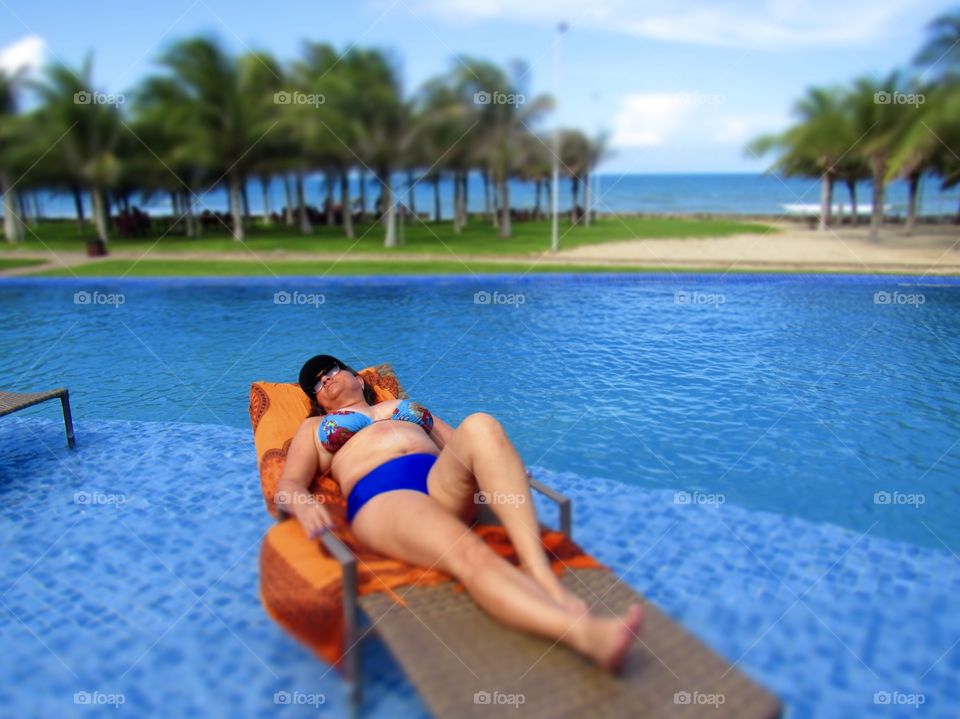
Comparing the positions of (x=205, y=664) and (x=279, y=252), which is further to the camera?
(x=279, y=252)

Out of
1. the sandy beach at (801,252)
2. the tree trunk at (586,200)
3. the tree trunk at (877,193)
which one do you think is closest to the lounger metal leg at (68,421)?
the sandy beach at (801,252)

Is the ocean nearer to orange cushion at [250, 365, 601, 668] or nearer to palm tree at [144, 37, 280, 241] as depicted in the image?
palm tree at [144, 37, 280, 241]

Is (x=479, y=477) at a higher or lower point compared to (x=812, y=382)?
higher

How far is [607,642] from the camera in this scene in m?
2.08

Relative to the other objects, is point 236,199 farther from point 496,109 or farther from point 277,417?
point 277,417

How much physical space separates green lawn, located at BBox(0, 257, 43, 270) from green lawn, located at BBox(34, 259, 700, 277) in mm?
1389

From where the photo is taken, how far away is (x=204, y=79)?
21.0 metres

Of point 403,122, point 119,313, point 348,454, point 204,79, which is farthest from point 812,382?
point 204,79

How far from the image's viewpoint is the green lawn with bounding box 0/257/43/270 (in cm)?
1529

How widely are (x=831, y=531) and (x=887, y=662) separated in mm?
1241

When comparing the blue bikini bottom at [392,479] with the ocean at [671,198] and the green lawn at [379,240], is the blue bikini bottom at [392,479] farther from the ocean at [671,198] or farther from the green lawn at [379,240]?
the ocean at [671,198]

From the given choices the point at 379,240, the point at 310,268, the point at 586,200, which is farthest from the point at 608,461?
the point at 586,200

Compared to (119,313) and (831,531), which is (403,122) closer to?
(119,313)

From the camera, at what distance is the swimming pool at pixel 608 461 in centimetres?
298
